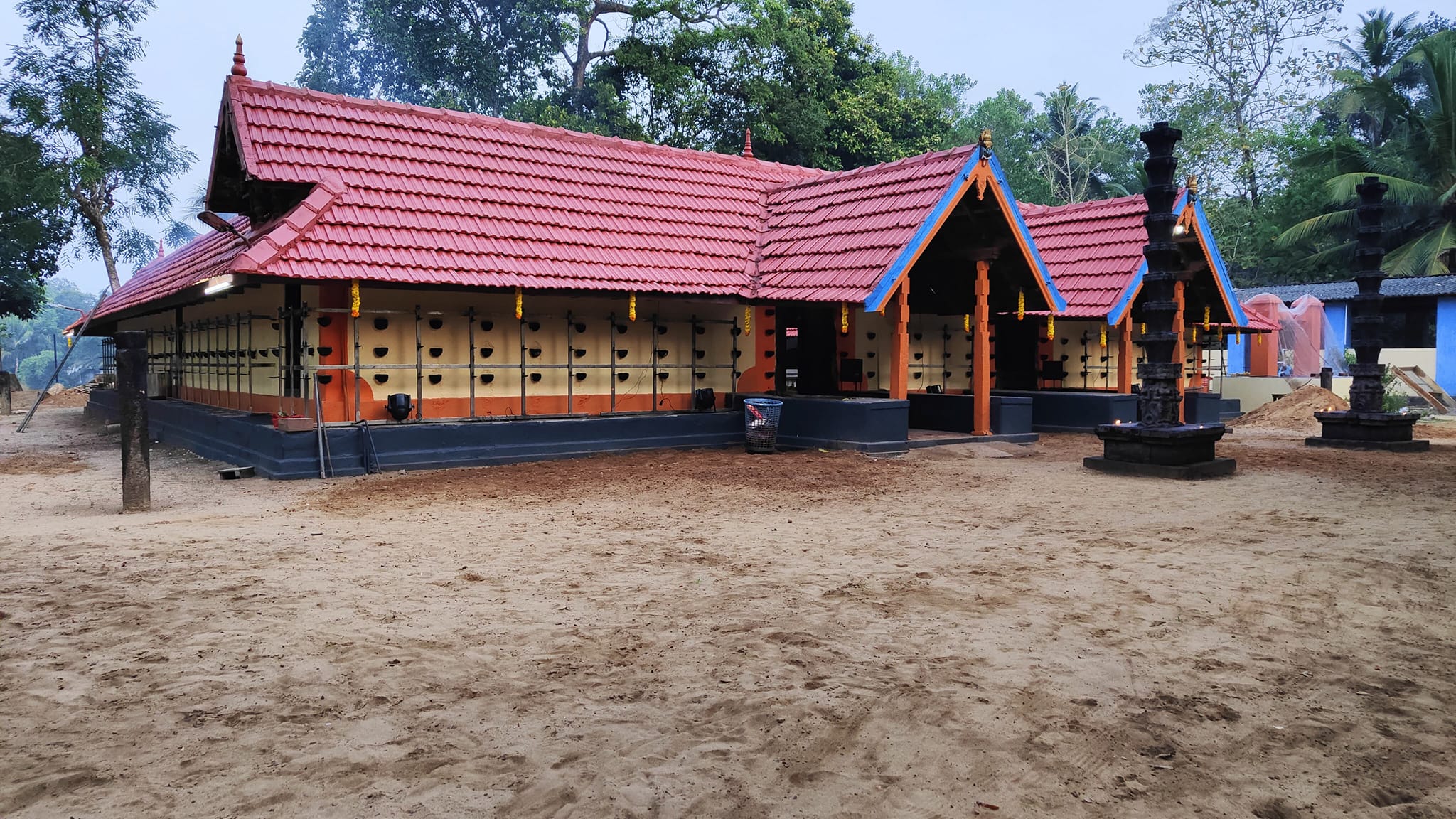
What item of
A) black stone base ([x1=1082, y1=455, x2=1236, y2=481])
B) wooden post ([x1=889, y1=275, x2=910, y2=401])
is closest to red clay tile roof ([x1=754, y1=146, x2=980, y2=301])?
wooden post ([x1=889, y1=275, x2=910, y2=401])

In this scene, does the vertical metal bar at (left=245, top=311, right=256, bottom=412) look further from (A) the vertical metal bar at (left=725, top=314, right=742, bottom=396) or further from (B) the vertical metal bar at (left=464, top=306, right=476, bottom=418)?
(A) the vertical metal bar at (left=725, top=314, right=742, bottom=396)

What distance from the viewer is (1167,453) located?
39.7 feet

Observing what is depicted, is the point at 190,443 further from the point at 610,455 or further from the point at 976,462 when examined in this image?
the point at 976,462

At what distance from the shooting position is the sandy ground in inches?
139

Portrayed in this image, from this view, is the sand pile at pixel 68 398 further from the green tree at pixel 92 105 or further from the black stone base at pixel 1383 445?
the black stone base at pixel 1383 445

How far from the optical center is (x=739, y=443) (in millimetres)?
15453

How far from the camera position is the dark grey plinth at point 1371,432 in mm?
15391

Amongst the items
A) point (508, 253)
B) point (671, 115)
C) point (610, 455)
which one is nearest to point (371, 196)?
point (508, 253)

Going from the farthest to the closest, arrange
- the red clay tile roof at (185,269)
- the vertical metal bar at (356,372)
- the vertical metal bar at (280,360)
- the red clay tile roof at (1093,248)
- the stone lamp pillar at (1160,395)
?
the red clay tile roof at (1093,248) < the red clay tile roof at (185,269) < the vertical metal bar at (280,360) < the vertical metal bar at (356,372) < the stone lamp pillar at (1160,395)

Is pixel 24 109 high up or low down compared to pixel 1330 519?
up

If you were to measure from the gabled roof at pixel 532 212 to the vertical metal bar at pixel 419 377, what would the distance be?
3.30 ft

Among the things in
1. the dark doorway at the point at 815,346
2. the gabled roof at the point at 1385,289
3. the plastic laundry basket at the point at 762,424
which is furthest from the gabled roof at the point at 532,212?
the gabled roof at the point at 1385,289

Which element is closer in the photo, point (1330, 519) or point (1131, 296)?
point (1330, 519)

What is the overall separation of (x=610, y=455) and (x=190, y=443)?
7043 mm
